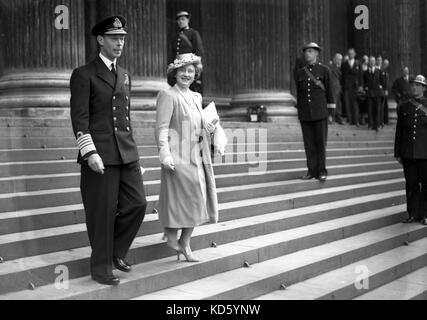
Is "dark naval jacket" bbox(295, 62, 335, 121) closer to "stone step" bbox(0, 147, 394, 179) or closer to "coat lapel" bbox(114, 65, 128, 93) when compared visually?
"stone step" bbox(0, 147, 394, 179)

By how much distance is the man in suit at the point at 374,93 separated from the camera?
15375 mm

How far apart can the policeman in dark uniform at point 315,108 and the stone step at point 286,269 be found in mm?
1622

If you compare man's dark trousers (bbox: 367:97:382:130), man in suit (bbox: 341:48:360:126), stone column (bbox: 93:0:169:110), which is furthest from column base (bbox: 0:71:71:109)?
man in suit (bbox: 341:48:360:126)

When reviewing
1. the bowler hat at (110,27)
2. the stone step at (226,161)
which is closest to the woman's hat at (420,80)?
the stone step at (226,161)

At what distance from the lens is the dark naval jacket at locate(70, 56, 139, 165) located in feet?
15.0

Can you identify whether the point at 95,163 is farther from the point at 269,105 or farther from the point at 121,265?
the point at 269,105

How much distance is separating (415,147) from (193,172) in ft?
12.2

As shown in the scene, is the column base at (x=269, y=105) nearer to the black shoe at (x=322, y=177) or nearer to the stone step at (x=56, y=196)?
the black shoe at (x=322, y=177)

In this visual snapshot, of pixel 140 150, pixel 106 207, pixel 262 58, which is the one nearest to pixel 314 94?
pixel 140 150

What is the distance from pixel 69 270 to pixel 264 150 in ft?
18.6

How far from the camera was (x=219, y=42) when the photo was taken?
47.1 feet

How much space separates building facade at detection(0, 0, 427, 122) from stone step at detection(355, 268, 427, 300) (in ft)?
17.1

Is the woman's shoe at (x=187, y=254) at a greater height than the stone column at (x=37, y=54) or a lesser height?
lesser
